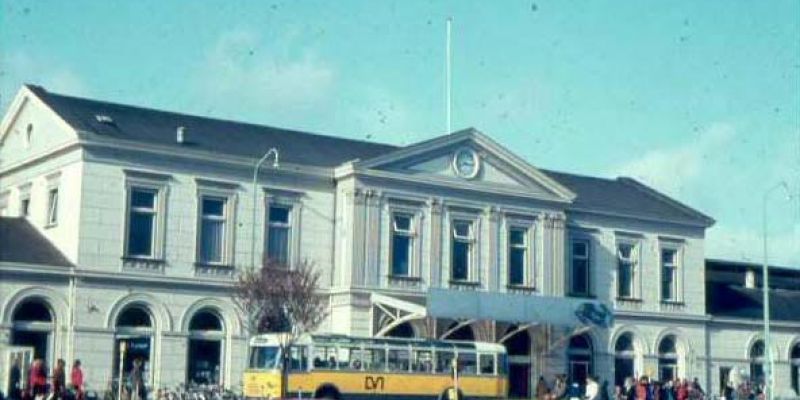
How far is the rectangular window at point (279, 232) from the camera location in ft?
164

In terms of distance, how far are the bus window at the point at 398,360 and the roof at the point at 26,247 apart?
1107cm

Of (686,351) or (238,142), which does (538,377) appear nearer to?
(686,351)

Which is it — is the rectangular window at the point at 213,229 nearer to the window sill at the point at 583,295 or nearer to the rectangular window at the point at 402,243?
the rectangular window at the point at 402,243

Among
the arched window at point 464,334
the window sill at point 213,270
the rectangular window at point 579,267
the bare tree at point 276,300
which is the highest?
the rectangular window at point 579,267

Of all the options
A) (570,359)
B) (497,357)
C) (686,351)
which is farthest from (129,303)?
(686,351)

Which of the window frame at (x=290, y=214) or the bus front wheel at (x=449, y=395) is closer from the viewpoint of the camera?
the bus front wheel at (x=449, y=395)

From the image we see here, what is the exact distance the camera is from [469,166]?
2111 inches

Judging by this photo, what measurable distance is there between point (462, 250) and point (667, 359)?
12.7m

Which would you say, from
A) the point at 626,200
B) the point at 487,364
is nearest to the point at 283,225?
the point at 487,364

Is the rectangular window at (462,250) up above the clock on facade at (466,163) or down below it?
below

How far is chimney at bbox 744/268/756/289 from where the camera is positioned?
69188 mm

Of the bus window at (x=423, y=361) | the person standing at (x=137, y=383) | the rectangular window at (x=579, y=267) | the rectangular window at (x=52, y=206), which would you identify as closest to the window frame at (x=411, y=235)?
the bus window at (x=423, y=361)

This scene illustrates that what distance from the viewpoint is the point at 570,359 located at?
56875 mm

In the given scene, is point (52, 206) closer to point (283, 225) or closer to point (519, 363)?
point (283, 225)
